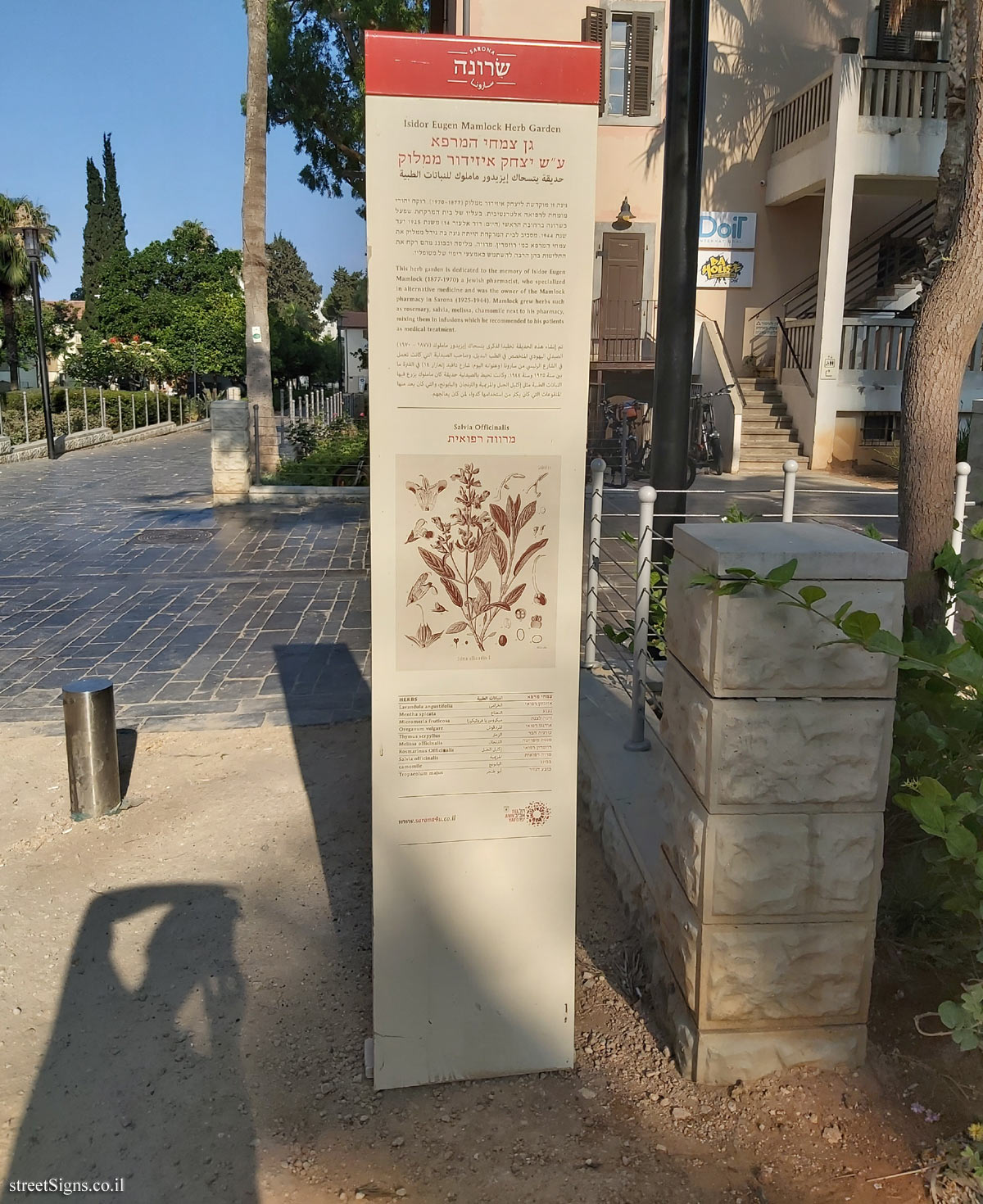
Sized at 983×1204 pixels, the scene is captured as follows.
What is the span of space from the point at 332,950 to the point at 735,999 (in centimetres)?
144

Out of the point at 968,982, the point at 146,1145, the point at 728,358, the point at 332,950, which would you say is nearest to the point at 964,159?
the point at 968,982

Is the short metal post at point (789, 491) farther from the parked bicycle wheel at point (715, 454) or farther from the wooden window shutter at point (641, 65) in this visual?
the wooden window shutter at point (641, 65)

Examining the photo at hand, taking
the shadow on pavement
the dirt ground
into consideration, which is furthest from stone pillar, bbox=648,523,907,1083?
the shadow on pavement

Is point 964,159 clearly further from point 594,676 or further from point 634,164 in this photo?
point 634,164

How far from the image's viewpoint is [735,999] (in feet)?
8.52

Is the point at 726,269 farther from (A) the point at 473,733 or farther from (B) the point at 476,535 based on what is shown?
(A) the point at 473,733

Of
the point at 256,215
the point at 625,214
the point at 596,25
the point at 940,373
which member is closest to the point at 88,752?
the point at 940,373

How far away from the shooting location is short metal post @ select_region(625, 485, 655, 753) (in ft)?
13.9

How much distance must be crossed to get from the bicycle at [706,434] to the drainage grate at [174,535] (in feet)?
26.2

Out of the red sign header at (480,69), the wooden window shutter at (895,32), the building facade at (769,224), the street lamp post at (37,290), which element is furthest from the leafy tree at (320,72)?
the red sign header at (480,69)

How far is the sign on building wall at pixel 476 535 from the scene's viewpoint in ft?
7.53

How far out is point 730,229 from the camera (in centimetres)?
1822

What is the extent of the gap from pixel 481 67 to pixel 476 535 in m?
1.06

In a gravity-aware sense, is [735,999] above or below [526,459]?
below
